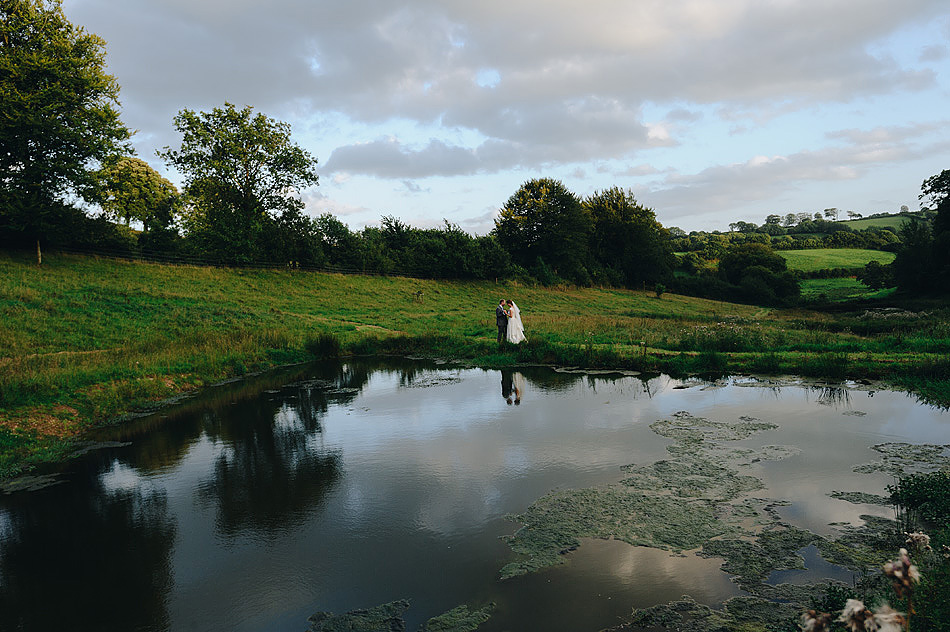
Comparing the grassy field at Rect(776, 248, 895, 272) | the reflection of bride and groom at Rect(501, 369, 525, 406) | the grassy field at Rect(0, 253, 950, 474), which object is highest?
the grassy field at Rect(776, 248, 895, 272)

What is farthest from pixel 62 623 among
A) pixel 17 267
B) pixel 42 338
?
pixel 17 267

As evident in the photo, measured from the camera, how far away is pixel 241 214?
1726 inches

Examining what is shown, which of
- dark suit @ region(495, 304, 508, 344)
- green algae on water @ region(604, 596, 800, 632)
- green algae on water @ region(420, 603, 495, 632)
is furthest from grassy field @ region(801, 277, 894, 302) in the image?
green algae on water @ region(420, 603, 495, 632)

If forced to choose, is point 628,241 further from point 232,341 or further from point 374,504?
point 374,504

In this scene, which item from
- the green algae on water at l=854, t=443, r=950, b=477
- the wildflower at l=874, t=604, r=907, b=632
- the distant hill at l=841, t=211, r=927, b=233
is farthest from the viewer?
the distant hill at l=841, t=211, r=927, b=233

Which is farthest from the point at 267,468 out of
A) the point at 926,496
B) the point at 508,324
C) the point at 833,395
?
the point at 508,324

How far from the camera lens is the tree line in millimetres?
31000

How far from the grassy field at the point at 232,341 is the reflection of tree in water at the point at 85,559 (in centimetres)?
249

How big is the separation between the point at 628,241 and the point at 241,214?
47.3 metres

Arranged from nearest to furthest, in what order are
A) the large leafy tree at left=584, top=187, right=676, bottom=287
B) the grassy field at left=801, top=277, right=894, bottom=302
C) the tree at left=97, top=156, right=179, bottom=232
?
the tree at left=97, top=156, right=179, bottom=232 → the grassy field at left=801, top=277, right=894, bottom=302 → the large leafy tree at left=584, top=187, right=676, bottom=287

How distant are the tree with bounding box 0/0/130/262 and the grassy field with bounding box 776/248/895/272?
272 ft

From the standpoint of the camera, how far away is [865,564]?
5.23 meters

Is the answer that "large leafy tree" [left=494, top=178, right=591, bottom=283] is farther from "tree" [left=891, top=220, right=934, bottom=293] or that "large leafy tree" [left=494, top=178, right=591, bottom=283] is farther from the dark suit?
the dark suit

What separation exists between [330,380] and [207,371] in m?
3.93
